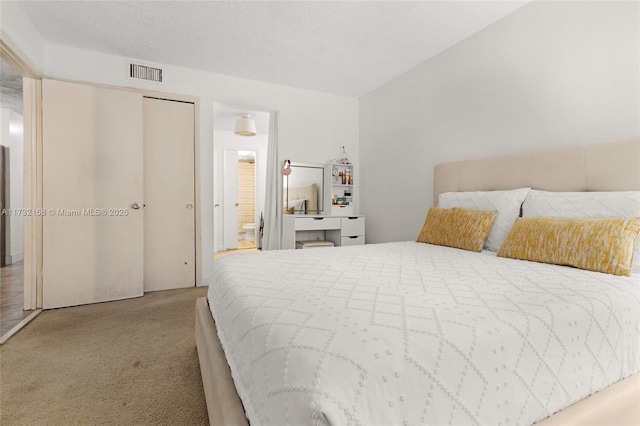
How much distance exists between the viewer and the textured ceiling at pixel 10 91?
295cm

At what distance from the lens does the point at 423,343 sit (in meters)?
0.71

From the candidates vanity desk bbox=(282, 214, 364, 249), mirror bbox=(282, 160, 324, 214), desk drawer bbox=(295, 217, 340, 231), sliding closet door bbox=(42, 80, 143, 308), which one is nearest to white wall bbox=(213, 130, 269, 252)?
mirror bbox=(282, 160, 324, 214)

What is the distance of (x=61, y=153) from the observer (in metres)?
2.76

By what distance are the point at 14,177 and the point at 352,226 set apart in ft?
11.7

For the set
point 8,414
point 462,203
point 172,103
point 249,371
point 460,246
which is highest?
point 172,103

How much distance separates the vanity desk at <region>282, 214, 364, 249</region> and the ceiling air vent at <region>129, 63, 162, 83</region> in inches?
83.1

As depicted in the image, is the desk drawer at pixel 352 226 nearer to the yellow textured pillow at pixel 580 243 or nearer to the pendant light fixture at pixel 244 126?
the pendant light fixture at pixel 244 126

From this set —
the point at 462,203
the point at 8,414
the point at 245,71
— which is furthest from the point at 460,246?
the point at 245,71

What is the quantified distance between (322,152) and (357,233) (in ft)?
3.98

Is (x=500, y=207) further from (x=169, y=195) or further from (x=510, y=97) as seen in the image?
(x=169, y=195)

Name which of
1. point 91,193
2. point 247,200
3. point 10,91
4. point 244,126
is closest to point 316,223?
point 244,126

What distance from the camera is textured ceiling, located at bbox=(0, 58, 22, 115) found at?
2.95 meters

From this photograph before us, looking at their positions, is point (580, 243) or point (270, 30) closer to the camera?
point (580, 243)

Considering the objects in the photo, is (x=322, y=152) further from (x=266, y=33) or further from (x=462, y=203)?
(x=462, y=203)
